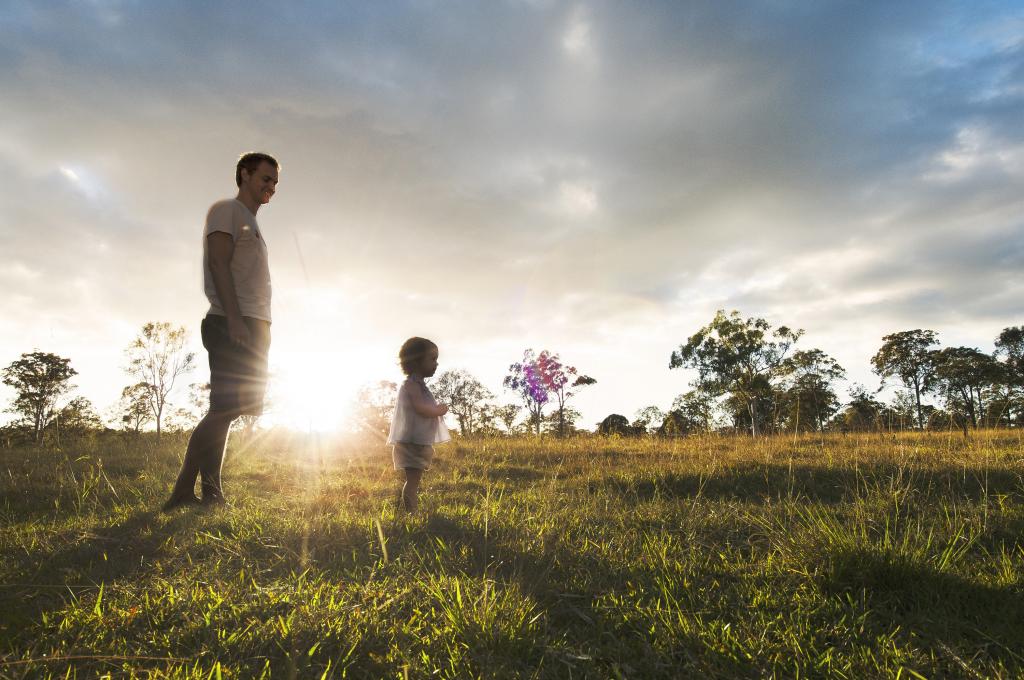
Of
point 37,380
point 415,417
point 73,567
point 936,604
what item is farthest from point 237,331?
point 37,380

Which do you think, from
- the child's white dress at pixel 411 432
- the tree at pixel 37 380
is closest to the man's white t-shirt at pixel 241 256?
the child's white dress at pixel 411 432

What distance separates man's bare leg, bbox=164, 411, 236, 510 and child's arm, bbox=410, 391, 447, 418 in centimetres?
143

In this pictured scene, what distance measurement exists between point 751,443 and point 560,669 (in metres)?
8.93

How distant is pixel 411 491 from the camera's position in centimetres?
464

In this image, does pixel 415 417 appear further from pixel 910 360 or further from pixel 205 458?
pixel 910 360

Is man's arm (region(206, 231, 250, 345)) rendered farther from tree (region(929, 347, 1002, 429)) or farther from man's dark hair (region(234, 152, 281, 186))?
tree (region(929, 347, 1002, 429))

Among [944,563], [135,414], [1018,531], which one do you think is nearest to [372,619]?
[944,563]

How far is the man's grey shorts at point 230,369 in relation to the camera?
4.32 meters

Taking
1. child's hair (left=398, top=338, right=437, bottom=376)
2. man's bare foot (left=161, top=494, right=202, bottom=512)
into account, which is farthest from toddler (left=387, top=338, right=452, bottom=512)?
man's bare foot (left=161, top=494, right=202, bottom=512)

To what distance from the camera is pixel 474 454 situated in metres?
8.84

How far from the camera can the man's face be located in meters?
4.66

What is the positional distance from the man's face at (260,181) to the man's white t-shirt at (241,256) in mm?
233

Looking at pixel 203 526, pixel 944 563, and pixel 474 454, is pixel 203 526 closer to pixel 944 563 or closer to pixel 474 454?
pixel 944 563

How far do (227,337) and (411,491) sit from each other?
75.6 inches
